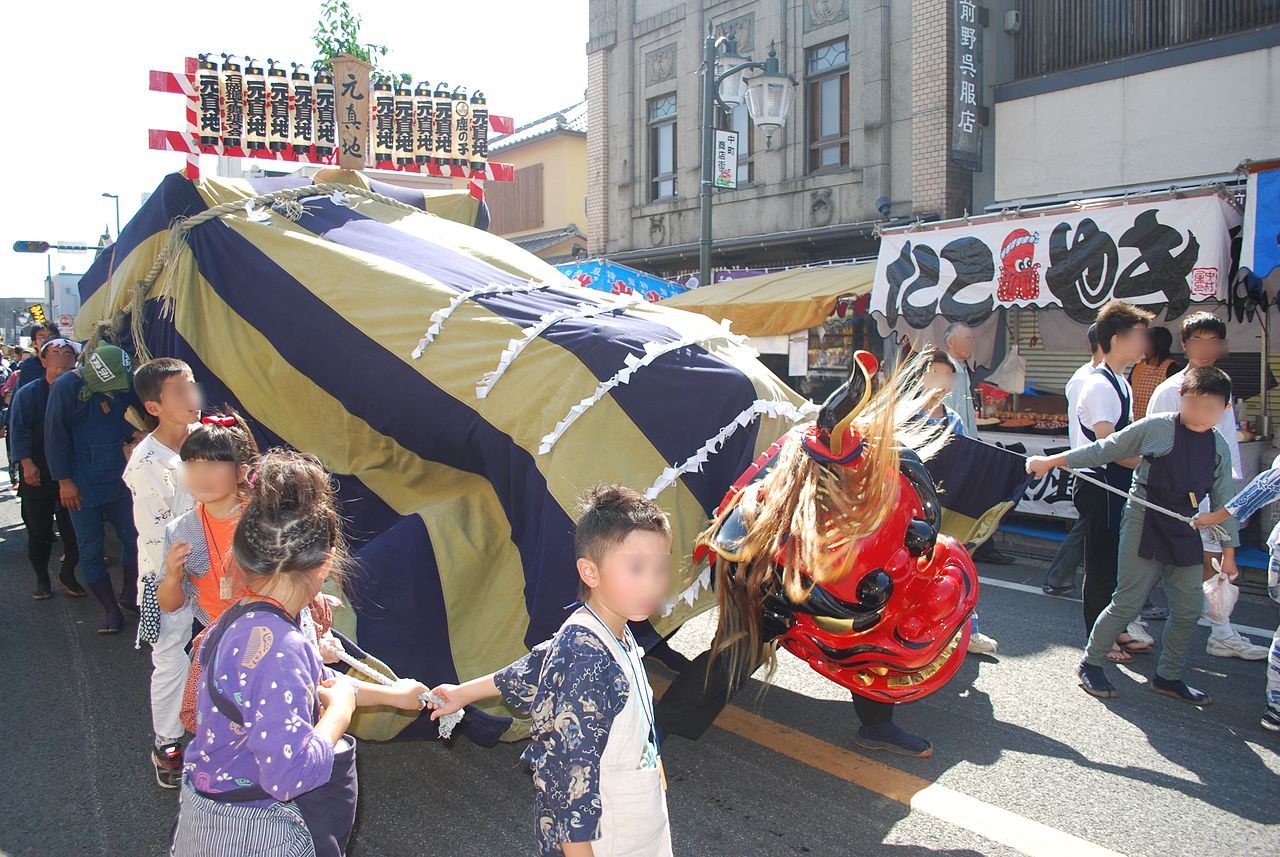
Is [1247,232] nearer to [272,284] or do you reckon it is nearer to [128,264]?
[272,284]

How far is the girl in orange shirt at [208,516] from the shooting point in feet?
9.29

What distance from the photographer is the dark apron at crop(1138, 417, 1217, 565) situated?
4.13 meters

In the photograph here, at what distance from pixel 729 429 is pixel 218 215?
317 cm

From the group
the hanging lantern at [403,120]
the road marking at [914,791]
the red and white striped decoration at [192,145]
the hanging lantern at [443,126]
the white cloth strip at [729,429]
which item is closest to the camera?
the road marking at [914,791]

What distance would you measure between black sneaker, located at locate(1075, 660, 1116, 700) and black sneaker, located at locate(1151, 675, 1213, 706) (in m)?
0.19

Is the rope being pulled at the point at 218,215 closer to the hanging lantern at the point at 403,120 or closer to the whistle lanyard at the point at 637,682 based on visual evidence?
the hanging lantern at the point at 403,120

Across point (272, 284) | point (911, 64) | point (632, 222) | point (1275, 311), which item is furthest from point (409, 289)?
point (632, 222)

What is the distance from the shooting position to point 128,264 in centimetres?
516

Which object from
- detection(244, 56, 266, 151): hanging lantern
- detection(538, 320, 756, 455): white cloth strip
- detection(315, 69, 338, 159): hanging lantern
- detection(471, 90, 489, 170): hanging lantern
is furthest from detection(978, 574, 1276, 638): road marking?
detection(244, 56, 266, 151): hanging lantern

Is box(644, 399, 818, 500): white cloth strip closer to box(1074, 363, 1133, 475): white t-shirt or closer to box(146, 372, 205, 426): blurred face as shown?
box(146, 372, 205, 426): blurred face

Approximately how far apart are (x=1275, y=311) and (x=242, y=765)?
886 cm

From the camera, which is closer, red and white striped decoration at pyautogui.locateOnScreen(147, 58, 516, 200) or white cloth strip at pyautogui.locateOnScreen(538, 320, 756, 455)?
white cloth strip at pyautogui.locateOnScreen(538, 320, 756, 455)

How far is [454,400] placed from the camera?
373 cm

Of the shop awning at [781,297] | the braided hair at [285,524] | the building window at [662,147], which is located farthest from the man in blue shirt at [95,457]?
the building window at [662,147]
